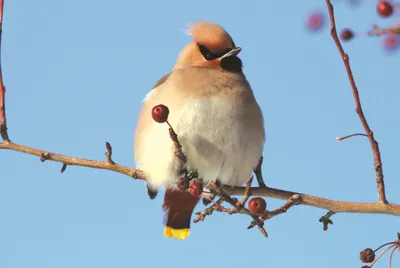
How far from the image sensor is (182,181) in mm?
2600

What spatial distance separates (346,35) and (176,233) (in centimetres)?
161

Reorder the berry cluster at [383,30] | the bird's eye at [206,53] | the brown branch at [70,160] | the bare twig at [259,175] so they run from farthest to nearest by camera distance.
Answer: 1. the bird's eye at [206,53]
2. the bare twig at [259,175]
3. the brown branch at [70,160]
4. the berry cluster at [383,30]

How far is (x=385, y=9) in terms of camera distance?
6.43ft

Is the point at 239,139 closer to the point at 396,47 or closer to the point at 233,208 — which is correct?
the point at 233,208

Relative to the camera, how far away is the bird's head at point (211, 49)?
10.9 ft

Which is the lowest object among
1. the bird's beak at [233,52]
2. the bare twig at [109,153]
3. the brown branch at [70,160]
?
the brown branch at [70,160]

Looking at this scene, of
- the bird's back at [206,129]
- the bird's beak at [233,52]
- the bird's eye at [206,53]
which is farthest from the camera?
the bird's eye at [206,53]

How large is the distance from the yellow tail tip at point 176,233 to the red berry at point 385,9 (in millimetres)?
1799

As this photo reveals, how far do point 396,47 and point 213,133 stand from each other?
1.20 m

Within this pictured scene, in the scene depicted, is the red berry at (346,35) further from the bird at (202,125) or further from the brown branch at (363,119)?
the bird at (202,125)

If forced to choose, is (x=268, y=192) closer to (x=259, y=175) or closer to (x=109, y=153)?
(x=259, y=175)

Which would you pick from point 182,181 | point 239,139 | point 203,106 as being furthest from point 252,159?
point 182,181

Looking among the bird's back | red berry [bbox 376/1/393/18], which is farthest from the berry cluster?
the bird's back

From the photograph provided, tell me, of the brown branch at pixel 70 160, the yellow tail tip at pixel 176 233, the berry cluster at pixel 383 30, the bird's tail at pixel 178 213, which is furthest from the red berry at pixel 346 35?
the yellow tail tip at pixel 176 233
